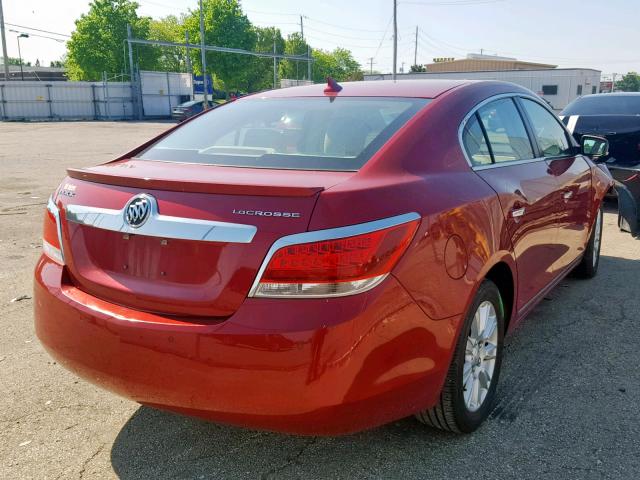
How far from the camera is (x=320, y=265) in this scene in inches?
79.2

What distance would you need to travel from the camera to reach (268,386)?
2.04 m

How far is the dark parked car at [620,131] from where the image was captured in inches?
260

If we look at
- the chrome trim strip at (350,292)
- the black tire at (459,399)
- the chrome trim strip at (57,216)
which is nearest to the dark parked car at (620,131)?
the black tire at (459,399)

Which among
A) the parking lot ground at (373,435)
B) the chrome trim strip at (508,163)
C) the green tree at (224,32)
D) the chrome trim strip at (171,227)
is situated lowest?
the parking lot ground at (373,435)

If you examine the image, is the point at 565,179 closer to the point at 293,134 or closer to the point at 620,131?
the point at 293,134

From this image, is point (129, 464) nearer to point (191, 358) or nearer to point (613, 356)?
point (191, 358)

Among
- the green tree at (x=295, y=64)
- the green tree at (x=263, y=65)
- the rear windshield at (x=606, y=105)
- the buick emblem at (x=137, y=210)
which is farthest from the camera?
the green tree at (x=295, y=64)

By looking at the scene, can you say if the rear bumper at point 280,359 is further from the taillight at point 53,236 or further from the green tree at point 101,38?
the green tree at point 101,38

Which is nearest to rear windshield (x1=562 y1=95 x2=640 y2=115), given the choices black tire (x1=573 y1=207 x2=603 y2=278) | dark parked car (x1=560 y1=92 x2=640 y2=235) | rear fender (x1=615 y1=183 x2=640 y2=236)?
dark parked car (x1=560 y1=92 x2=640 y2=235)

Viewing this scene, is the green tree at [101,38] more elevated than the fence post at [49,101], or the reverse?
the green tree at [101,38]

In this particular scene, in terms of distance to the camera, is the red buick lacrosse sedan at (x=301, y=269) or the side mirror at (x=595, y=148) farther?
the side mirror at (x=595, y=148)

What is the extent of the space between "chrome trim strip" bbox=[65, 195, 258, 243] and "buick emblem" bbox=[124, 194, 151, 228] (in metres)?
0.01

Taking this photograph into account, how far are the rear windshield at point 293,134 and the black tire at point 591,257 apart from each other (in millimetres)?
2771

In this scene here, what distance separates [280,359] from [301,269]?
1.02 ft
